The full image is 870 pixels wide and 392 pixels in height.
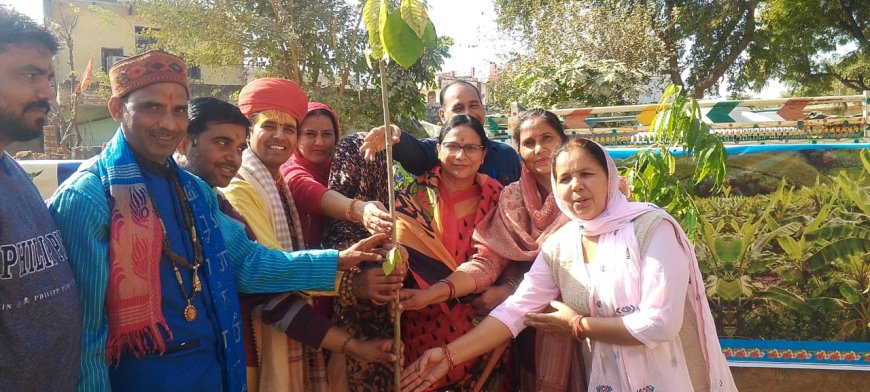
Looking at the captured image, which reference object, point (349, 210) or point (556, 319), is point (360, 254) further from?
point (556, 319)

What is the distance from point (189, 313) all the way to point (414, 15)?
3.53ft

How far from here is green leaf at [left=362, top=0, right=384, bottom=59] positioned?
1.73m

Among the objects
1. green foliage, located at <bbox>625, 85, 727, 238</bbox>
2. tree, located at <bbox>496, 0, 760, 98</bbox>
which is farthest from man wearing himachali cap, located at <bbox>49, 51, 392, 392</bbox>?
tree, located at <bbox>496, 0, 760, 98</bbox>

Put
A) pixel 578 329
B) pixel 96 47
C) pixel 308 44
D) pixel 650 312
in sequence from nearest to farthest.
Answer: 1. pixel 650 312
2. pixel 578 329
3. pixel 308 44
4. pixel 96 47

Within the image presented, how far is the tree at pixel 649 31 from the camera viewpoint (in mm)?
13992

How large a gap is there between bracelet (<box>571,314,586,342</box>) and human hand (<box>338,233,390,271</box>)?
2.31ft

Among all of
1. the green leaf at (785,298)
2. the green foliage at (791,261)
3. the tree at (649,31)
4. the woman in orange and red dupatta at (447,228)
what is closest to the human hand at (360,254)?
the woman in orange and red dupatta at (447,228)

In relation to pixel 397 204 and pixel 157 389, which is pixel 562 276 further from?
pixel 157 389

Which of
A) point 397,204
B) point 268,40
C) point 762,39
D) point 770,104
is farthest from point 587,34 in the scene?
point 397,204

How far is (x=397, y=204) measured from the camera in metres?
2.71

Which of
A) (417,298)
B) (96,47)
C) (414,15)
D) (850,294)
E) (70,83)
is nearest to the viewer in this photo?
(414,15)

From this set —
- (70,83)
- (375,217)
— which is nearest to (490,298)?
(375,217)

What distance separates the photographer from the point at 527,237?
258cm

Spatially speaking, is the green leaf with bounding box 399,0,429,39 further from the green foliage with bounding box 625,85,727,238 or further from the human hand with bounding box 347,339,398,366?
the green foliage with bounding box 625,85,727,238
